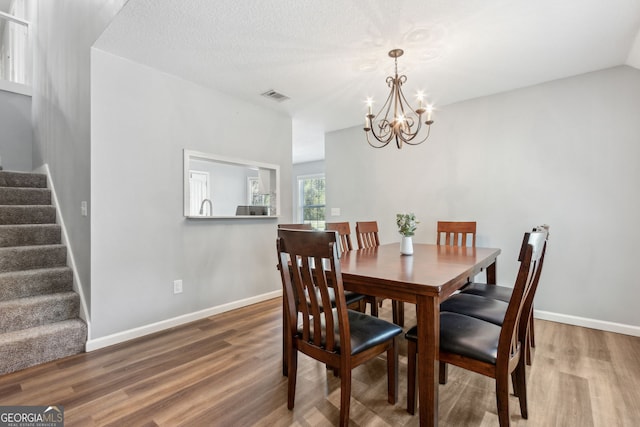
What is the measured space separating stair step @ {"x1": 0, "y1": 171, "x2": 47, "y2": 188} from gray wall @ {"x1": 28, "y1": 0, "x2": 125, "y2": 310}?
0.23 m

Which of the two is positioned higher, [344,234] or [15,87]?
[15,87]

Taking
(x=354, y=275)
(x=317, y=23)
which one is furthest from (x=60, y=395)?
(x=317, y=23)

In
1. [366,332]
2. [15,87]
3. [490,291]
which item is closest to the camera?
[366,332]

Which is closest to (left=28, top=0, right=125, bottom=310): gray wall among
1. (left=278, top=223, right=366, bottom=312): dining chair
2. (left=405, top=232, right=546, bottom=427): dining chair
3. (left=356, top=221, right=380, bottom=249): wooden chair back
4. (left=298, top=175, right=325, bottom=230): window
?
(left=278, top=223, right=366, bottom=312): dining chair

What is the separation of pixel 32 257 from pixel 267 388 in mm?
2553

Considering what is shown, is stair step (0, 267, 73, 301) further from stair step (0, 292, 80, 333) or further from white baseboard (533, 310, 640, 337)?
white baseboard (533, 310, 640, 337)

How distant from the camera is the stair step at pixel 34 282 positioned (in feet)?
7.93

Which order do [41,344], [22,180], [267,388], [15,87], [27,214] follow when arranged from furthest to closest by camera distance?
[15,87]
[22,180]
[27,214]
[41,344]
[267,388]

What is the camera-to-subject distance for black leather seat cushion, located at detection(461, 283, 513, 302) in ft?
7.12

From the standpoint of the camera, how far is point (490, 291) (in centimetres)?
228

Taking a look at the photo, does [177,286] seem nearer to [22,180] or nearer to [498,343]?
[22,180]

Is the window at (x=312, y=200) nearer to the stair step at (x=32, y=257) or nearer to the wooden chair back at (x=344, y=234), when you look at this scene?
the wooden chair back at (x=344, y=234)

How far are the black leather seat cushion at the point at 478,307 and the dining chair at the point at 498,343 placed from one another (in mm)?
189

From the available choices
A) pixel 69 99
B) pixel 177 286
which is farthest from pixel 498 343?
pixel 69 99
